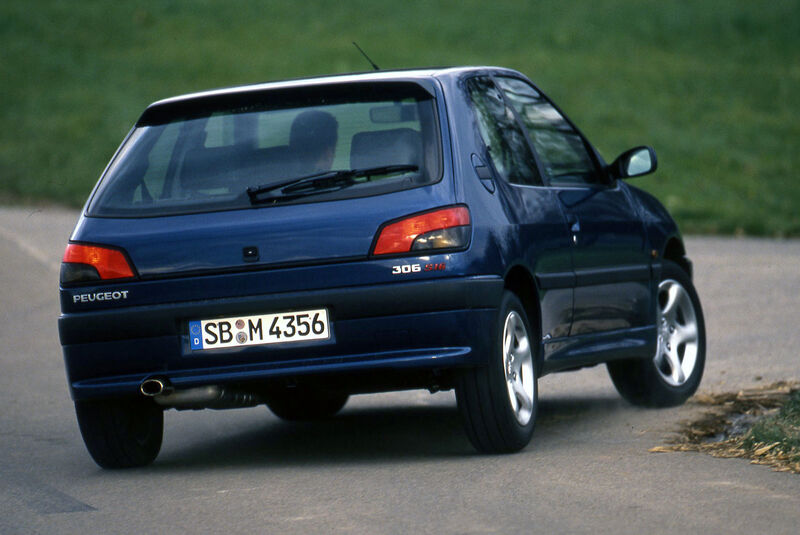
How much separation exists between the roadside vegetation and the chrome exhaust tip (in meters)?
2.12

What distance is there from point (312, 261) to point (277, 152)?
59cm

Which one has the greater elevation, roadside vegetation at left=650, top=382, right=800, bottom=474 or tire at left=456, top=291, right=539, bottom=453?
tire at left=456, top=291, right=539, bottom=453

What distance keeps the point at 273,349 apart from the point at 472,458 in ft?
3.27

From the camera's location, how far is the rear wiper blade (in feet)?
22.1

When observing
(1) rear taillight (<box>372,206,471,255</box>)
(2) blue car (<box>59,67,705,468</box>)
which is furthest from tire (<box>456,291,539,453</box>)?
(1) rear taillight (<box>372,206,471,255</box>)

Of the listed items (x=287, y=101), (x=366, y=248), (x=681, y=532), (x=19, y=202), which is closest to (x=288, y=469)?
(x=366, y=248)

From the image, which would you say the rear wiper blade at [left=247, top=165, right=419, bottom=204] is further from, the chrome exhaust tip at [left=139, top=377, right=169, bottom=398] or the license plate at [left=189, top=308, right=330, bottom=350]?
the chrome exhaust tip at [left=139, top=377, right=169, bottom=398]

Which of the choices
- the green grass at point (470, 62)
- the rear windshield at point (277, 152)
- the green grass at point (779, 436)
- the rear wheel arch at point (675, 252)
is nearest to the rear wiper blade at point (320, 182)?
the rear windshield at point (277, 152)

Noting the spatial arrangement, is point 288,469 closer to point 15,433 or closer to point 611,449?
point 611,449

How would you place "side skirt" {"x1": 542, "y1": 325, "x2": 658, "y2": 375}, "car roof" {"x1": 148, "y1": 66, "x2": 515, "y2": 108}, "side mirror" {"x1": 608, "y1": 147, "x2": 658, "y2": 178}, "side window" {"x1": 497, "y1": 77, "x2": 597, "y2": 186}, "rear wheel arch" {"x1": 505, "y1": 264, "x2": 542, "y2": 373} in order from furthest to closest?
"side mirror" {"x1": 608, "y1": 147, "x2": 658, "y2": 178} < "side window" {"x1": 497, "y1": 77, "x2": 597, "y2": 186} < "side skirt" {"x1": 542, "y1": 325, "x2": 658, "y2": 375} < "rear wheel arch" {"x1": 505, "y1": 264, "x2": 542, "y2": 373} < "car roof" {"x1": 148, "y1": 66, "x2": 515, "y2": 108}

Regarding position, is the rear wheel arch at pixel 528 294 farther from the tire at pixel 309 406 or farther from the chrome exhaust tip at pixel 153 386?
the tire at pixel 309 406

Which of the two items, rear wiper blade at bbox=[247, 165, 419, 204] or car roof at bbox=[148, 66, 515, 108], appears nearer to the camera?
rear wiper blade at bbox=[247, 165, 419, 204]

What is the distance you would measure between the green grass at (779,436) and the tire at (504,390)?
0.95 m

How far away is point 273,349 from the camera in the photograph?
6598mm
